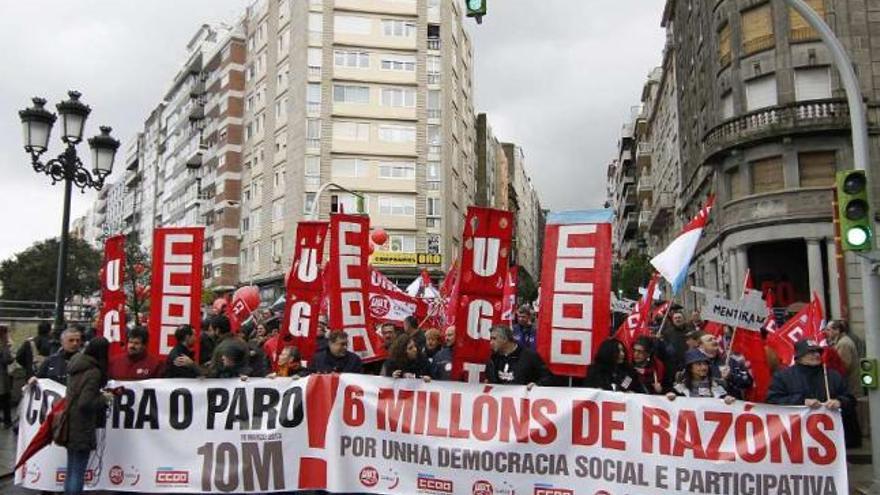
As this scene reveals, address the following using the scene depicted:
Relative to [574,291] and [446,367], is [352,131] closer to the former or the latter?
[446,367]

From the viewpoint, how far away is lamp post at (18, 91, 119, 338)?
11.8 metres

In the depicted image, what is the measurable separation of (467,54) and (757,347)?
55.9 meters

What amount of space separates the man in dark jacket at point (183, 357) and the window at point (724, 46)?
27602mm

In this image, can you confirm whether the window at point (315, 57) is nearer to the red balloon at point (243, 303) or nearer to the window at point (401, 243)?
the window at point (401, 243)

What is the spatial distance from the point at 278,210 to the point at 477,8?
146 ft

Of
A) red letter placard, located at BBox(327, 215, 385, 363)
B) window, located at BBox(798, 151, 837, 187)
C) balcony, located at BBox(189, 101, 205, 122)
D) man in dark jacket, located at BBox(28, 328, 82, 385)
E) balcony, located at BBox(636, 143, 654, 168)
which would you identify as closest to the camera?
man in dark jacket, located at BBox(28, 328, 82, 385)

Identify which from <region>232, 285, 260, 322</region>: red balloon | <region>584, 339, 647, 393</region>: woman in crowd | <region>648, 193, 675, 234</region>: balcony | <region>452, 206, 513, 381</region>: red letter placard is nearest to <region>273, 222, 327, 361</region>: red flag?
<region>452, 206, 513, 381</region>: red letter placard

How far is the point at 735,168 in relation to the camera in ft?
98.3

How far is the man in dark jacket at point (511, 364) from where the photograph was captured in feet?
23.0

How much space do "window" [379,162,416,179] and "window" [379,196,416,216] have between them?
55.9 inches

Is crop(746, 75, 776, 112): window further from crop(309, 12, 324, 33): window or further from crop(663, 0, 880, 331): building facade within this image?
crop(309, 12, 324, 33): window

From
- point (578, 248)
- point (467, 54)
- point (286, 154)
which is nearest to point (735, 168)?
point (578, 248)

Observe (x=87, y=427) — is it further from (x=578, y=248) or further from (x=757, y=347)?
(x=757, y=347)

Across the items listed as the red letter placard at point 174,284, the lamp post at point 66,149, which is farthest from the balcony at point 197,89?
the red letter placard at point 174,284
